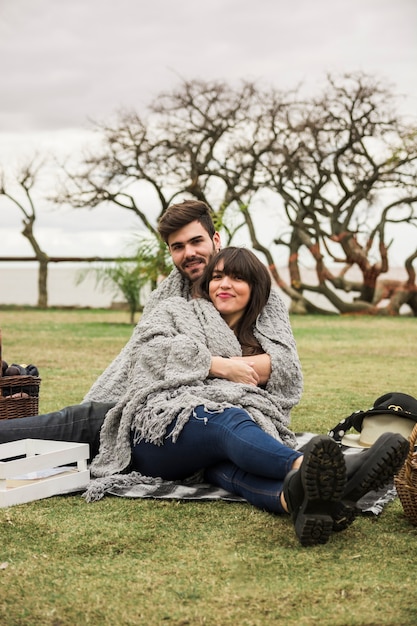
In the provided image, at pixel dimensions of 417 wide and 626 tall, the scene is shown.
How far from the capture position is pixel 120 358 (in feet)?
11.6

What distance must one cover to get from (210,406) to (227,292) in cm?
51

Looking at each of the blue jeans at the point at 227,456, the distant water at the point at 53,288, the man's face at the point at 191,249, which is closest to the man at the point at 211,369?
the man's face at the point at 191,249

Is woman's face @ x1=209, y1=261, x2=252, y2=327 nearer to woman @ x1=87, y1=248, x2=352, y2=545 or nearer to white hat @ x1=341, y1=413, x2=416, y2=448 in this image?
woman @ x1=87, y1=248, x2=352, y2=545

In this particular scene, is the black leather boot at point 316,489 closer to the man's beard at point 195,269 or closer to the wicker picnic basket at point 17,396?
the man's beard at point 195,269

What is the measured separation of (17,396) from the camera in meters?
3.43

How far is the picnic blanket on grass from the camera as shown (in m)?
2.89

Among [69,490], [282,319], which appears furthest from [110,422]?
[282,319]

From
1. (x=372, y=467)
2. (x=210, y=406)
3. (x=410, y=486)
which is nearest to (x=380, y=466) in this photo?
(x=372, y=467)

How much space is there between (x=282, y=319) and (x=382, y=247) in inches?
564

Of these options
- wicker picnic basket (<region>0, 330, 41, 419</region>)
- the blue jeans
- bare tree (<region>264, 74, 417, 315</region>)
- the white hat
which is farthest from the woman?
bare tree (<region>264, 74, 417, 315</region>)

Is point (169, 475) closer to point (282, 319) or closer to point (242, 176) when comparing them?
point (282, 319)

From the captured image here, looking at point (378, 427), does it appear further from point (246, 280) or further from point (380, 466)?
point (380, 466)

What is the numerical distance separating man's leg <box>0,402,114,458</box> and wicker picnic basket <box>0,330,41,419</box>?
0.10m

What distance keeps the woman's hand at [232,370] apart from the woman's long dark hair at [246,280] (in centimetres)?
17
